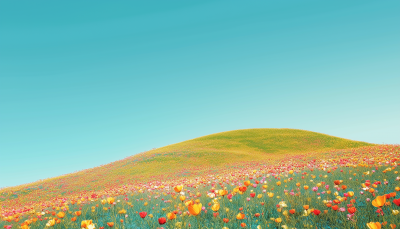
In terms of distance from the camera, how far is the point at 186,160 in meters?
37.5

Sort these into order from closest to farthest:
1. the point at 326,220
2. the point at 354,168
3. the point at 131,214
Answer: the point at 326,220
the point at 131,214
the point at 354,168

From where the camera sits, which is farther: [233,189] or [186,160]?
[186,160]

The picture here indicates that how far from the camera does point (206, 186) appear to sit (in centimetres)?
1073

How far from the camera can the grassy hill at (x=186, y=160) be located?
89.5ft

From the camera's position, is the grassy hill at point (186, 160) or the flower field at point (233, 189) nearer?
the flower field at point (233, 189)

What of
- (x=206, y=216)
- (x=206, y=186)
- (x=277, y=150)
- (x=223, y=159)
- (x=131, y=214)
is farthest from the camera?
(x=277, y=150)

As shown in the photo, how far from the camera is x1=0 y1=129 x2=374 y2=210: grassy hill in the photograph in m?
27.3

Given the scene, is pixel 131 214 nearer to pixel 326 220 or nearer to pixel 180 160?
pixel 326 220

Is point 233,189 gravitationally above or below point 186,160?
below

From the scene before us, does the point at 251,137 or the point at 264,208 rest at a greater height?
the point at 251,137

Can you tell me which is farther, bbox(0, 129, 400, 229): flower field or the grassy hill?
the grassy hill

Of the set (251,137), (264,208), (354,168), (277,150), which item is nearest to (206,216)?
(264,208)

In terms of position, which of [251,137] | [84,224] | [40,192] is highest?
[251,137]

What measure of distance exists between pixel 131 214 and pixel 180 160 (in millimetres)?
31622
